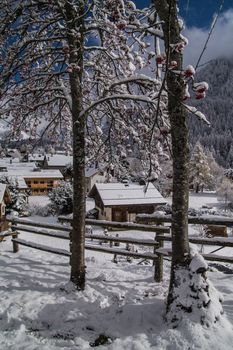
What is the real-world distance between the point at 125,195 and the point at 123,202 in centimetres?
134

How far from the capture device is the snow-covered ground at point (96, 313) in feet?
14.1

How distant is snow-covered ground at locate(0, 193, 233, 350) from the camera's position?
4297 millimetres

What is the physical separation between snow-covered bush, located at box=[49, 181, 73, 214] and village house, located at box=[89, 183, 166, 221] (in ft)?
11.8

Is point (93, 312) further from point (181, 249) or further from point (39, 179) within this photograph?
point (39, 179)

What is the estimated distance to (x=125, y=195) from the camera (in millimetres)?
35562

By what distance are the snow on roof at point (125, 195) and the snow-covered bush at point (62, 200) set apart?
12.3 ft

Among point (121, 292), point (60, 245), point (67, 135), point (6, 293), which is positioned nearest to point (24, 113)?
point (67, 135)

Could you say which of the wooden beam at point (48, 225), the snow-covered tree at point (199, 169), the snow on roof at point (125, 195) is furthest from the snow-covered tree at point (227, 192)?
the wooden beam at point (48, 225)

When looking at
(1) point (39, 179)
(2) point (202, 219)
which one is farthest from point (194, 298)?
(1) point (39, 179)

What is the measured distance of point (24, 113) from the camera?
7.12 meters

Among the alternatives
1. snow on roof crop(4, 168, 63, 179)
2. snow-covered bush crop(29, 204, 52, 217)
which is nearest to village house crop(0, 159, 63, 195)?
snow on roof crop(4, 168, 63, 179)

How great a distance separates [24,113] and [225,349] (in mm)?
6069

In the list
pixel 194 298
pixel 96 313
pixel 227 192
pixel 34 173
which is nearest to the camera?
pixel 194 298

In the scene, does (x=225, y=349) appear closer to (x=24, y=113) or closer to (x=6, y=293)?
(x=6, y=293)
